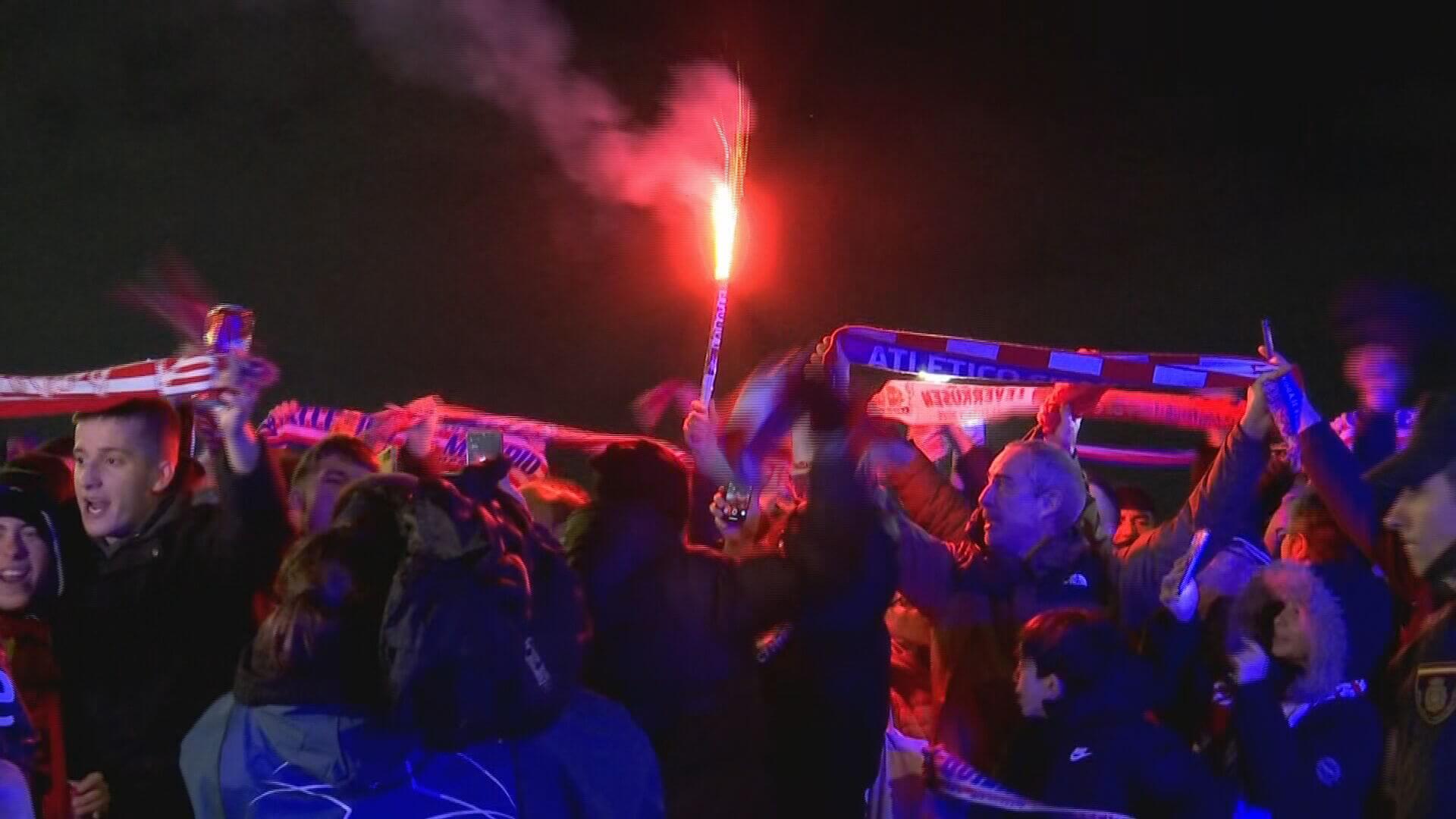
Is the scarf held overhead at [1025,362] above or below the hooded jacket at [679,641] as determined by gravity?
above

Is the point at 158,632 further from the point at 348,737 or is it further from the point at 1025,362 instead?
the point at 1025,362

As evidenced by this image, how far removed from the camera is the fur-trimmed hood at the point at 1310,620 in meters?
3.99

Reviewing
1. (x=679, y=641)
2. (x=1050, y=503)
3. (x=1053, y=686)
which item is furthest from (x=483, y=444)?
(x=1053, y=686)

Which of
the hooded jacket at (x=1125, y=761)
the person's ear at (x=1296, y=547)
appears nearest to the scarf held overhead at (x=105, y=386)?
the hooded jacket at (x=1125, y=761)

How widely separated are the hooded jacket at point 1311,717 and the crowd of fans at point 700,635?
0.01m

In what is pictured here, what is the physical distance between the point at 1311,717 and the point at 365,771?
3054 mm

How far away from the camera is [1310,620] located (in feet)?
13.3

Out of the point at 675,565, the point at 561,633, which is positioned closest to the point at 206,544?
the point at 675,565

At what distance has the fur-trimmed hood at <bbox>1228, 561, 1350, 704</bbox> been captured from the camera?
157 inches

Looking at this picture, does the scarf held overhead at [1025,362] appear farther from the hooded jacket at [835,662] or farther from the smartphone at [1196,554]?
the hooded jacket at [835,662]

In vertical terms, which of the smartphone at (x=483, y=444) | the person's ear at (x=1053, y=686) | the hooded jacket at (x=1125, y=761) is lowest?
the hooded jacket at (x=1125, y=761)

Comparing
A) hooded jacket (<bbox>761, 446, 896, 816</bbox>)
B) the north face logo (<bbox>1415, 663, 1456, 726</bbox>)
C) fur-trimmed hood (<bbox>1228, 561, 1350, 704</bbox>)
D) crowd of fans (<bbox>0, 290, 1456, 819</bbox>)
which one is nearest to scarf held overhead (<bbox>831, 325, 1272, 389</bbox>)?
crowd of fans (<bbox>0, 290, 1456, 819</bbox>)

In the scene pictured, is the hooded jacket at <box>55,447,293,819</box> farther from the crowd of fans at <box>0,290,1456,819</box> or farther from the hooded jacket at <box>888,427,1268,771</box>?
the hooded jacket at <box>888,427,1268,771</box>

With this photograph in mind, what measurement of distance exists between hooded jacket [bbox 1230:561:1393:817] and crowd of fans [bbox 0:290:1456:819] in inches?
0.4
